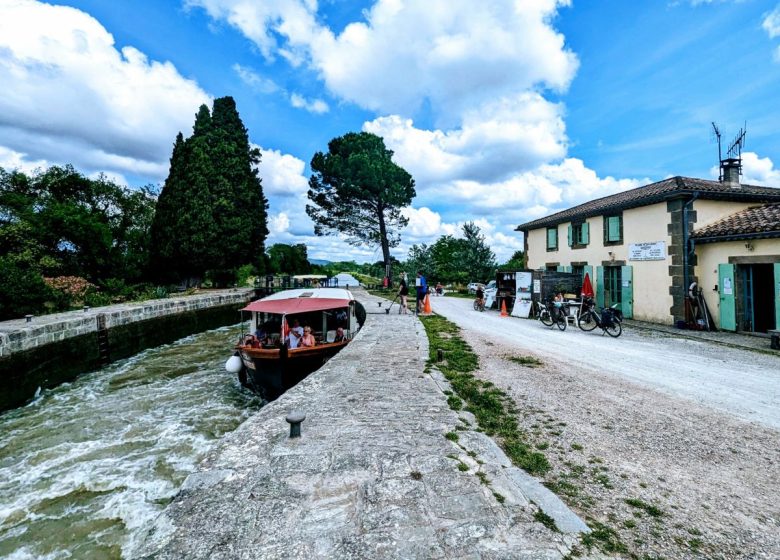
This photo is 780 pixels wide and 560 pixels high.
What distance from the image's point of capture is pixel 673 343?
10555 millimetres

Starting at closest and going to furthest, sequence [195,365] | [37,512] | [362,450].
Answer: [362,450], [37,512], [195,365]

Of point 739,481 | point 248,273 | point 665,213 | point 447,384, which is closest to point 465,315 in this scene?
point 665,213

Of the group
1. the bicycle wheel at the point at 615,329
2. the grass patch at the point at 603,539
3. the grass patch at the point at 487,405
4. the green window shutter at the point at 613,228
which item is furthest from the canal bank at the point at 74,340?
the green window shutter at the point at 613,228

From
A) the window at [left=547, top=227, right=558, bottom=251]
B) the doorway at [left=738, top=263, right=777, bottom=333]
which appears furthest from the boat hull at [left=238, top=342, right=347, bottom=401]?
the window at [left=547, top=227, right=558, bottom=251]

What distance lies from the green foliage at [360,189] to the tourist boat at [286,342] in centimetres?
2398

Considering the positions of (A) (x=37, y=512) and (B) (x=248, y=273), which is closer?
(A) (x=37, y=512)

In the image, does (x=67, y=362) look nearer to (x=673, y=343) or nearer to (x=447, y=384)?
(x=447, y=384)

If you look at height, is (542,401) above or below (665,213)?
below

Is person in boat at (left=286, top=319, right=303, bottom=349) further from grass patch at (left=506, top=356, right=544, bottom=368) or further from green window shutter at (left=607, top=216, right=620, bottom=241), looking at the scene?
green window shutter at (left=607, top=216, right=620, bottom=241)

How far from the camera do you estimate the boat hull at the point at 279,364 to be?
9.17 m

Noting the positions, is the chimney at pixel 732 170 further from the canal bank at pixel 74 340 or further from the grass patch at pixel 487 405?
the canal bank at pixel 74 340

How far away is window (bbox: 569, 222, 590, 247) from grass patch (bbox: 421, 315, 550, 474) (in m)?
12.0

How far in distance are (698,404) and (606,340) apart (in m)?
5.79

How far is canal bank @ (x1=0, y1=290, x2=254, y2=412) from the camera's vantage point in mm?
11344
